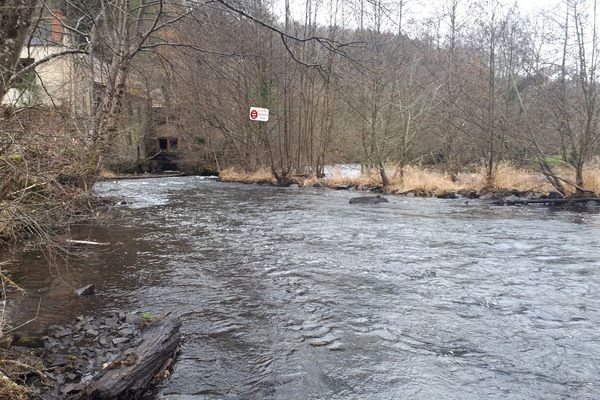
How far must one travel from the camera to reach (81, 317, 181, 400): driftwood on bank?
3.43 metres

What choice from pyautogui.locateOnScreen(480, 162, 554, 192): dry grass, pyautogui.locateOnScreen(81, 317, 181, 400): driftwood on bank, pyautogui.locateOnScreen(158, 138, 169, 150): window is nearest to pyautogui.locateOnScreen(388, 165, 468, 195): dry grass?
pyautogui.locateOnScreen(480, 162, 554, 192): dry grass

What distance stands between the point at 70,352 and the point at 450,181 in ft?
58.9

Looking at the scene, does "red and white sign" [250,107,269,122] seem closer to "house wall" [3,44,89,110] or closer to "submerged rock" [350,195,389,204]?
"submerged rock" [350,195,389,204]

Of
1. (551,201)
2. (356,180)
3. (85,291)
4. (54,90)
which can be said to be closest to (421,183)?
(356,180)

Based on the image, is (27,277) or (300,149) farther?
(300,149)

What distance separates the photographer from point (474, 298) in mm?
5980

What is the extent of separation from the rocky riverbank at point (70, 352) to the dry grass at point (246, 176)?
63.8 ft

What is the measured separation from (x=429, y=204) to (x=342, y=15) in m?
11.6

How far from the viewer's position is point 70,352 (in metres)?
4.29

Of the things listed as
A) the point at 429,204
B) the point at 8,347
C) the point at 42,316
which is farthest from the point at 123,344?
the point at 429,204

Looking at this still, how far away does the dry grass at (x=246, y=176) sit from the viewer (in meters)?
24.9

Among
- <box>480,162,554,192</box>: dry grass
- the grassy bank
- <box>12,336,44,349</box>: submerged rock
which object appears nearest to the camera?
<box>12,336,44,349</box>: submerged rock

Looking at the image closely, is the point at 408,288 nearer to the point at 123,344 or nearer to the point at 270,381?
the point at 270,381

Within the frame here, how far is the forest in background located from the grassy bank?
7.1 inches
